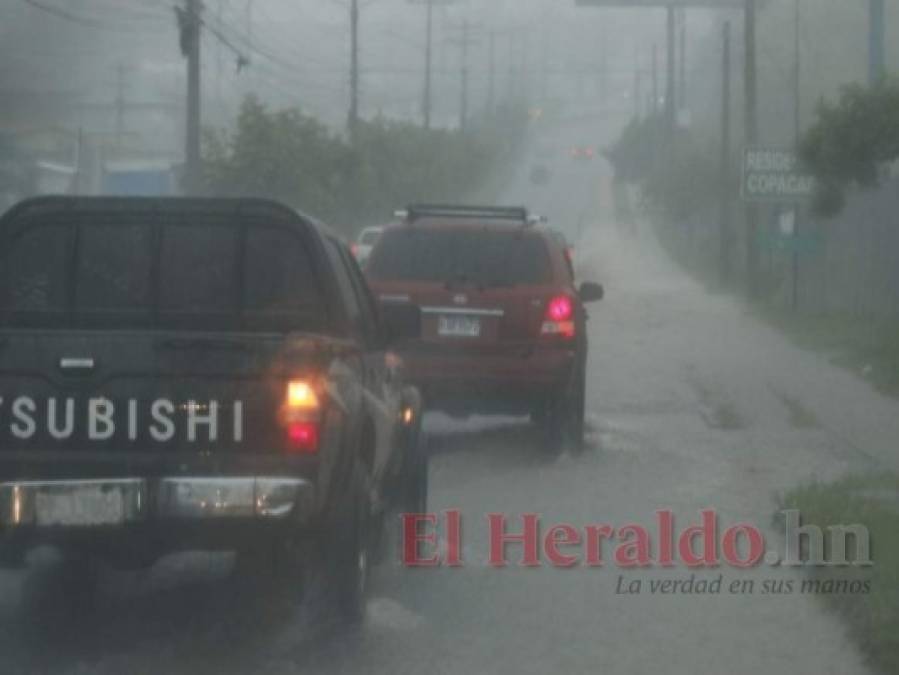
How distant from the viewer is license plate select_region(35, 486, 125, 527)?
7.60 meters

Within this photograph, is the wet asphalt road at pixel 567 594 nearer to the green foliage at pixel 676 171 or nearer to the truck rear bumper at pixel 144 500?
the truck rear bumper at pixel 144 500

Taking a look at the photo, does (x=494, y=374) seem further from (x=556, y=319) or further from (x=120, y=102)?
(x=120, y=102)

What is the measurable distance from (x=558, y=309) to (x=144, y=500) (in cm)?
723

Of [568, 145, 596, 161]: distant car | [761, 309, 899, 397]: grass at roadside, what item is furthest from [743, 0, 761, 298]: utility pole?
[568, 145, 596, 161]: distant car

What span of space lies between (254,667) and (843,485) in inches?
217

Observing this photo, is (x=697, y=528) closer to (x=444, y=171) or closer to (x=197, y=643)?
(x=197, y=643)

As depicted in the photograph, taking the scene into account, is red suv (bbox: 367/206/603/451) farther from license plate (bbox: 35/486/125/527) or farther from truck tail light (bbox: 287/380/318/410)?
license plate (bbox: 35/486/125/527)

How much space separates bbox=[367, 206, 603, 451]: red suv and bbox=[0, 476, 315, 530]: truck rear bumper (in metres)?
6.67

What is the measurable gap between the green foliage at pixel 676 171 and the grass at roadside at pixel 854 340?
65.2ft

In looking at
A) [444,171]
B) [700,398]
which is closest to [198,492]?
[700,398]

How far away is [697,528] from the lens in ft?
36.7

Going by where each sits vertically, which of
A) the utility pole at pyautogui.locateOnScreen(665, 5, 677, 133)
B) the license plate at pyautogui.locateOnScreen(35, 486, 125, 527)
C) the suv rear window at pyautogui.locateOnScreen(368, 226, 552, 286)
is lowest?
the license plate at pyautogui.locateOnScreen(35, 486, 125, 527)

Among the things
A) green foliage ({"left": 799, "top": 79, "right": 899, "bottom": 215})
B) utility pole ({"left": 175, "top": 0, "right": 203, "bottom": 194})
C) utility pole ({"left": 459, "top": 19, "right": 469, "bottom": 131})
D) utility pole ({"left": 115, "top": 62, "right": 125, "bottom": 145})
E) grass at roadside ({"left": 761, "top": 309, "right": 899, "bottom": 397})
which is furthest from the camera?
utility pole ({"left": 459, "top": 19, "right": 469, "bottom": 131})

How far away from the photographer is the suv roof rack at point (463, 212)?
15172 millimetres
